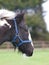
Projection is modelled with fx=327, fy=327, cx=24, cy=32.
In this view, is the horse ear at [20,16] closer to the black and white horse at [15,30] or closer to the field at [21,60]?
the black and white horse at [15,30]

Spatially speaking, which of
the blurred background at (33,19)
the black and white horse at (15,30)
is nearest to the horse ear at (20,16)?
the black and white horse at (15,30)

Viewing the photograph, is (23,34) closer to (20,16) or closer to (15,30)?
(15,30)

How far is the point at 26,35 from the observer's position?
5684 mm

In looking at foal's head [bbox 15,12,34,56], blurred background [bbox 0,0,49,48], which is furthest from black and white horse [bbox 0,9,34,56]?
blurred background [bbox 0,0,49,48]

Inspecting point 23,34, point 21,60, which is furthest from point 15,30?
point 21,60

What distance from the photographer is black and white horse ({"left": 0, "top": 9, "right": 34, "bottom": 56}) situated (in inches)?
213

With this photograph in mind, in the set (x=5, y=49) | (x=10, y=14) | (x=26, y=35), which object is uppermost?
(x=10, y=14)

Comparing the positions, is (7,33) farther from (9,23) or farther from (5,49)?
(5,49)

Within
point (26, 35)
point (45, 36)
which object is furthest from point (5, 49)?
point (26, 35)

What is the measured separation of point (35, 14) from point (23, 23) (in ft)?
99.9

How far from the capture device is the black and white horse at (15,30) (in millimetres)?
5399

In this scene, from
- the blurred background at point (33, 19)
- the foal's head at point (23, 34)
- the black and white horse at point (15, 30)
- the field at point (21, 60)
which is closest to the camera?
the black and white horse at point (15, 30)

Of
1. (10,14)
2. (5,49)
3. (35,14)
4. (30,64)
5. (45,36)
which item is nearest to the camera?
(10,14)

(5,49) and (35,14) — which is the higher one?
(35,14)
